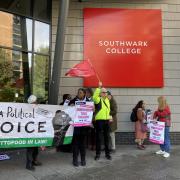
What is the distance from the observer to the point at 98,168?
30.7 feet

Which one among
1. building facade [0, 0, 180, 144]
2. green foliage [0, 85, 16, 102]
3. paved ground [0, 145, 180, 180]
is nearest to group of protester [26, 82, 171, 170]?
paved ground [0, 145, 180, 180]

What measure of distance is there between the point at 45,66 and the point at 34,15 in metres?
1.57

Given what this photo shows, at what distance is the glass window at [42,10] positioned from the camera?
12.3m

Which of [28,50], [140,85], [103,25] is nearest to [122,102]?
[140,85]

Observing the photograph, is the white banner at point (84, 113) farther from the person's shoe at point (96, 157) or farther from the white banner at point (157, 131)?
the white banner at point (157, 131)

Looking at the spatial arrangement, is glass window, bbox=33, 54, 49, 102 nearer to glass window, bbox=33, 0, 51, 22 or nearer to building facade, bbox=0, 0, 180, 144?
building facade, bbox=0, 0, 180, 144

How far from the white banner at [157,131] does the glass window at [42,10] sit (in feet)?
15.3

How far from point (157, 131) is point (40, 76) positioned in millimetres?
3936

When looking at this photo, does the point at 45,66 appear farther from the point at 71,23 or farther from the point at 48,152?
the point at 48,152

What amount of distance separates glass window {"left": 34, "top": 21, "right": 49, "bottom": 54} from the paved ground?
3137mm

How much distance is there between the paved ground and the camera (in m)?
8.59

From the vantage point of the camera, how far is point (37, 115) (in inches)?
360

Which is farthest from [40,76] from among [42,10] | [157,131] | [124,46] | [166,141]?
[166,141]

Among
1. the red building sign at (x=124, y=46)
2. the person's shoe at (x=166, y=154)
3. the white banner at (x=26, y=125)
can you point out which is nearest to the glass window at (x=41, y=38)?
the red building sign at (x=124, y=46)
